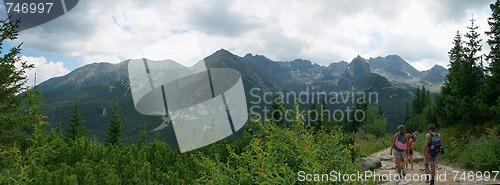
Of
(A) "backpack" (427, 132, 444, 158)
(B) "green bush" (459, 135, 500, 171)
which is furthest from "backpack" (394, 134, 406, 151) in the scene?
(B) "green bush" (459, 135, 500, 171)

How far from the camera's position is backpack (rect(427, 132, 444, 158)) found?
10.5 meters

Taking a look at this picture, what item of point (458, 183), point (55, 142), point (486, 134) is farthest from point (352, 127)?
point (55, 142)

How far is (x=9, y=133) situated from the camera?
48.5ft

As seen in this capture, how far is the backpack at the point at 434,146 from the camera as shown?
412 inches

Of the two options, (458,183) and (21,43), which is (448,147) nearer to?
(458,183)

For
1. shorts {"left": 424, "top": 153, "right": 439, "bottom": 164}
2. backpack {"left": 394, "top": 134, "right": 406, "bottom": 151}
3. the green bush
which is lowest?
the green bush

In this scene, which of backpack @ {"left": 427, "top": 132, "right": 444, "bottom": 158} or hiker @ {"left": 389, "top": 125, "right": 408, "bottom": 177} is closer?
backpack @ {"left": 427, "top": 132, "right": 444, "bottom": 158}

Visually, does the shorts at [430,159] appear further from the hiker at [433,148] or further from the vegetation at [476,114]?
the vegetation at [476,114]

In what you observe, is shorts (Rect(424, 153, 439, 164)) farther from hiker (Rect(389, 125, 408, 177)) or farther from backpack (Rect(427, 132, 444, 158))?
hiker (Rect(389, 125, 408, 177))

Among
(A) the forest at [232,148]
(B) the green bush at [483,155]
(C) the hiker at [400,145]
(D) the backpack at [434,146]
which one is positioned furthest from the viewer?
(B) the green bush at [483,155]

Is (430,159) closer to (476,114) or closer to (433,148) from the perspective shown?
(433,148)

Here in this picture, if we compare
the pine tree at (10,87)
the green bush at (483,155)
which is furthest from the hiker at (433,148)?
the pine tree at (10,87)

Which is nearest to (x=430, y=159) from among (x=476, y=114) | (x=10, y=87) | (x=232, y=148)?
(x=232, y=148)

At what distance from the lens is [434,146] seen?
10523 millimetres
